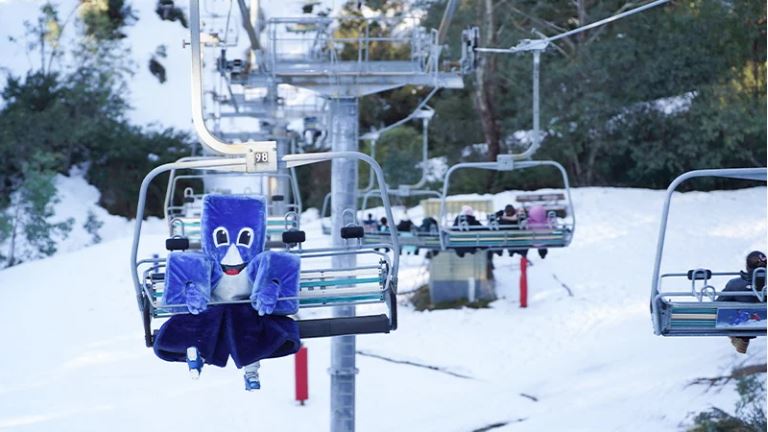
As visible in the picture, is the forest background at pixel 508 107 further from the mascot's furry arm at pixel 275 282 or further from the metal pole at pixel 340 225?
the mascot's furry arm at pixel 275 282

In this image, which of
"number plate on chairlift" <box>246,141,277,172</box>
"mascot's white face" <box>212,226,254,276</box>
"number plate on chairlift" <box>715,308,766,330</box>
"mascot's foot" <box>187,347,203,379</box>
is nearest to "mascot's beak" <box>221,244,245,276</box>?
"mascot's white face" <box>212,226,254,276</box>

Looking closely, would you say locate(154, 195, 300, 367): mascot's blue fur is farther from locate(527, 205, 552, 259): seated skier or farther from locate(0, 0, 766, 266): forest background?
locate(0, 0, 766, 266): forest background

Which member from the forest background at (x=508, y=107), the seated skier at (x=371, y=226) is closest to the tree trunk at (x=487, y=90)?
the forest background at (x=508, y=107)

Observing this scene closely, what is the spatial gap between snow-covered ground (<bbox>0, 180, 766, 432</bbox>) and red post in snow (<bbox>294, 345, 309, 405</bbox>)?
0.18 m

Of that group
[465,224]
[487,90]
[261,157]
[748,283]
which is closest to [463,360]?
[465,224]

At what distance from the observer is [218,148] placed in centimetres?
655

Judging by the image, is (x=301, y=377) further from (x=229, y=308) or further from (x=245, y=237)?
(x=229, y=308)

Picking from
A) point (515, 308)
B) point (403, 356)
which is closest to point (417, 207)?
point (515, 308)

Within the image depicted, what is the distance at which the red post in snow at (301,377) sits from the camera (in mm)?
15023

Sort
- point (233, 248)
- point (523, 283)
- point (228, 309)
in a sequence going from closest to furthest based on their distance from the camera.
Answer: point (228, 309)
point (233, 248)
point (523, 283)

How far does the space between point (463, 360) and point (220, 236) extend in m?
10.6

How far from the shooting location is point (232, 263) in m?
7.07

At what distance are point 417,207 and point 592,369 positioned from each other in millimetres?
11773

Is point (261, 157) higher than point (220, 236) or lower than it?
higher
